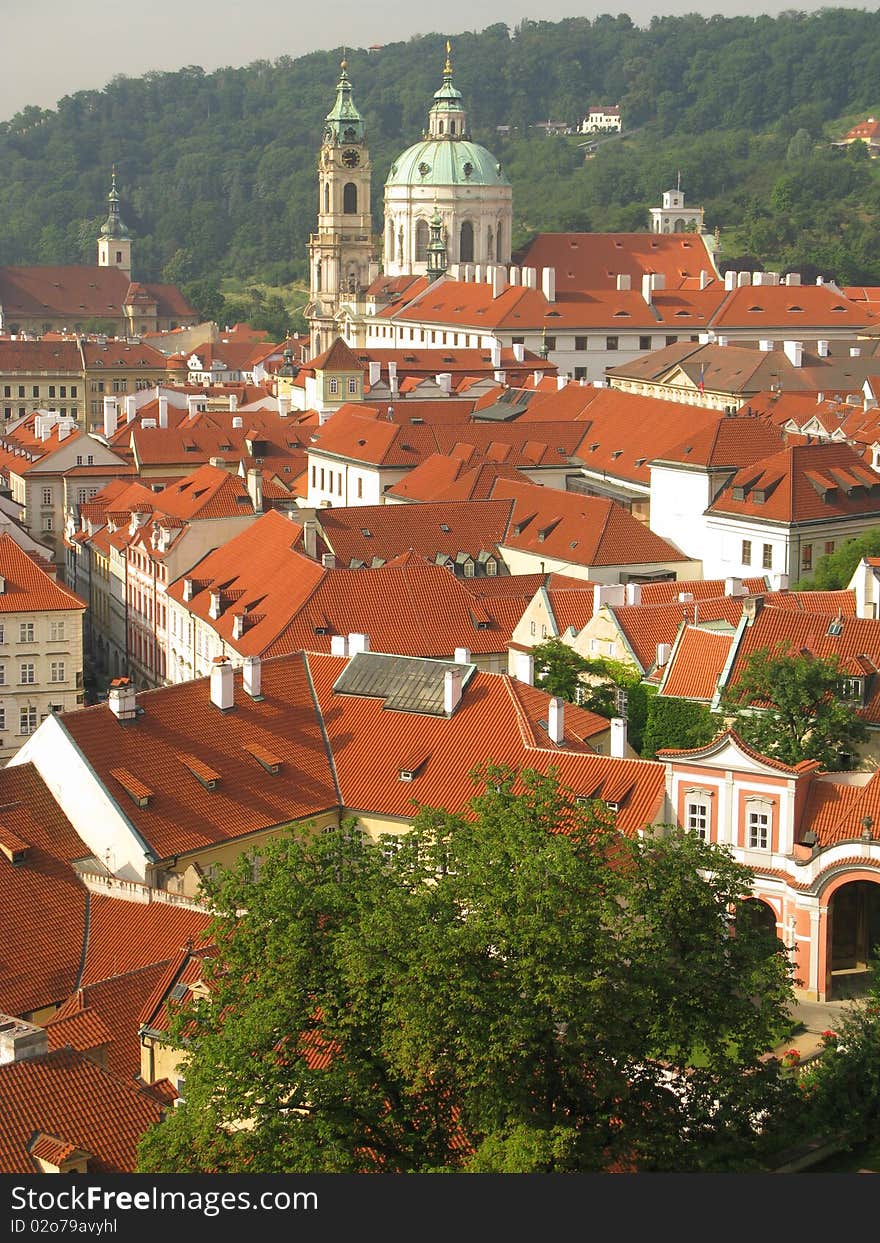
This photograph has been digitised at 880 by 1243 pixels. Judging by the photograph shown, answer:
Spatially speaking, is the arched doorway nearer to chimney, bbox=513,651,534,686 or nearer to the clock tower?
chimney, bbox=513,651,534,686

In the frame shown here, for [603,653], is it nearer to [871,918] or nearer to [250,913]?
[871,918]

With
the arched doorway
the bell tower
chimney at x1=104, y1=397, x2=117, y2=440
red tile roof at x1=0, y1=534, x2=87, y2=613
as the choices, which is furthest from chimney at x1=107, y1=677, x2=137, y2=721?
the bell tower

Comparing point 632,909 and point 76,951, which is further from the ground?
point 632,909

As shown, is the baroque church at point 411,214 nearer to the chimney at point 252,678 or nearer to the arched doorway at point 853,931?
the chimney at point 252,678

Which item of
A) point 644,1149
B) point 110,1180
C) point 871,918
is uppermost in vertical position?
point 110,1180

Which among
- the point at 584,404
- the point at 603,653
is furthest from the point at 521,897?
the point at 584,404

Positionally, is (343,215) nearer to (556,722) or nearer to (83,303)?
(83,303)

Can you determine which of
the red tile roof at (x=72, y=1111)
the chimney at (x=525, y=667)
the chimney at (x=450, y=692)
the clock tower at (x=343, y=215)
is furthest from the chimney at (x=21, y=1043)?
the clock tower at (x=343, y=215)
